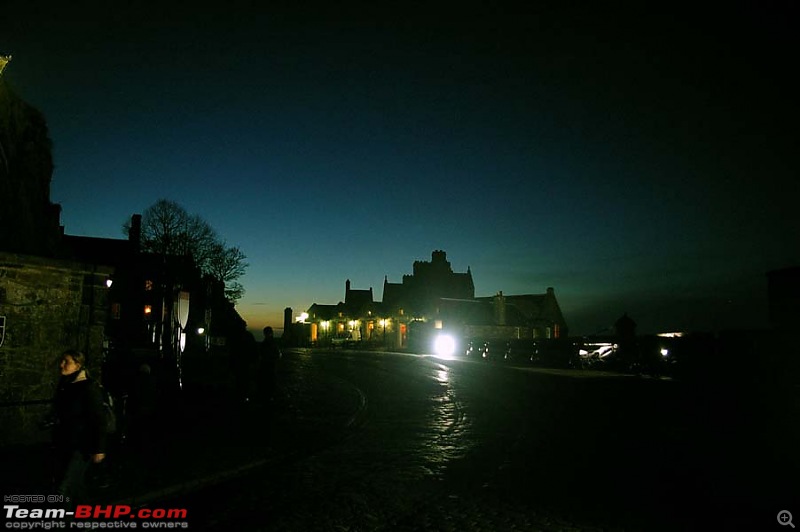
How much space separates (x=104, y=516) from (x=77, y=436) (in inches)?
63.4

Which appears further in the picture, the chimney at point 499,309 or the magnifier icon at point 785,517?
the chimney at point 499,309

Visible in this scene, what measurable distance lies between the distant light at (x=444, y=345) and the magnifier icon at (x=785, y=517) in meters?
47.0

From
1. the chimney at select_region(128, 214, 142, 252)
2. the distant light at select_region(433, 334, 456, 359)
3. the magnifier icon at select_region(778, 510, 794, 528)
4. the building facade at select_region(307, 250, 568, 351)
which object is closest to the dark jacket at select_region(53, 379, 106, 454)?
the magnifier icon at select_region(778, 510, 794, 528)

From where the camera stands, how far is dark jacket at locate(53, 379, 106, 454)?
17.8 ft

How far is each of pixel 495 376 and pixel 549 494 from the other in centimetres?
2086

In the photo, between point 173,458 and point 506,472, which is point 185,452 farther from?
point 506,472

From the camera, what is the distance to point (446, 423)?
13578mm

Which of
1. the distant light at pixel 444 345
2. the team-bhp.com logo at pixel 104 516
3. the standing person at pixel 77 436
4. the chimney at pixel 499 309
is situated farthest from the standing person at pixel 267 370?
the chimney at pixel 499 309

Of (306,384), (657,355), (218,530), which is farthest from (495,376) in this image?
(218,530)

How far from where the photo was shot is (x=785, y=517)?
626 cm

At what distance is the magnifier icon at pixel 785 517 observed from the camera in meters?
6.09

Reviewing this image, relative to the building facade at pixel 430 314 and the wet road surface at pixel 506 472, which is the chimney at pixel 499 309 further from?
the wet road surface at pixel 506 472

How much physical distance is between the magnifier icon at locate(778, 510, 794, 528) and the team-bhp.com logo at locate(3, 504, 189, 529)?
6.24 meters

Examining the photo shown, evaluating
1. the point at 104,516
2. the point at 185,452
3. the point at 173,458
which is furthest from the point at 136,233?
the point at 104,516
